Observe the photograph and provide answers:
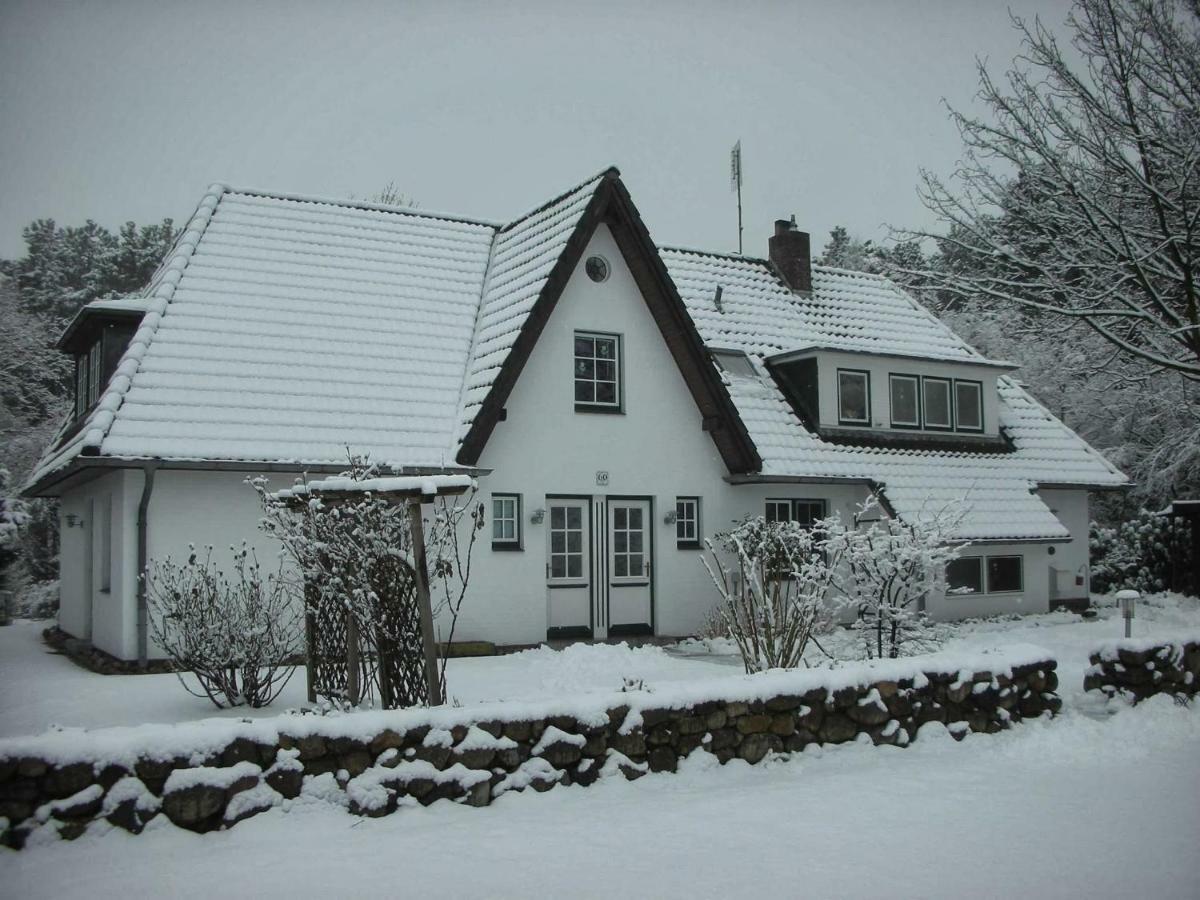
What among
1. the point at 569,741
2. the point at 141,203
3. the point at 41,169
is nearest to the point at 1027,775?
the point at 569,741

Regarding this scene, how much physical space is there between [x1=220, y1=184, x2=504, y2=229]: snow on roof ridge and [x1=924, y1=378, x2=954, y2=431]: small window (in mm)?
8863

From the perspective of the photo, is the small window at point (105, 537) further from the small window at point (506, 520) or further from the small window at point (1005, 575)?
the small window at point (1005, 575)

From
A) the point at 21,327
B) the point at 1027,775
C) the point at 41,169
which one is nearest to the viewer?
the point at 1027,775

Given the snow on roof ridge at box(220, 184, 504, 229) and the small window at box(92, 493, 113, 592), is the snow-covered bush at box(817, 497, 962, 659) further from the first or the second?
the snow on roof ridge at box(220, 184, 504, 229)

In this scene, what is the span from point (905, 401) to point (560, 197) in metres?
7.72

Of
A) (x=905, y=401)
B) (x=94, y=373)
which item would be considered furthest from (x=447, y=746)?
(x=905, y=401)

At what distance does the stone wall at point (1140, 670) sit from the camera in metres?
12.1

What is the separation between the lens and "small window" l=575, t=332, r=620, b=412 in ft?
60.2

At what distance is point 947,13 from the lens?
12.4 m

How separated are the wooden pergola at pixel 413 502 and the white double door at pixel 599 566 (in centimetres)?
793

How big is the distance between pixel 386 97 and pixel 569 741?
9767mm

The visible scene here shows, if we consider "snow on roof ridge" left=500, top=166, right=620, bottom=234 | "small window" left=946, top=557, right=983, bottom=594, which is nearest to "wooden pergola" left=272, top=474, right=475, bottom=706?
"snow on roof ridge" left=500, top=166, right=620, bottom=234

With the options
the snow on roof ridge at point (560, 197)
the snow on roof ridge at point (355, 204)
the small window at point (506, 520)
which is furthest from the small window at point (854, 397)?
the snow on roof ridge at point (355, 204)

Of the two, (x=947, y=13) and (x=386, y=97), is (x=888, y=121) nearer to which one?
(x=947, y=13)
